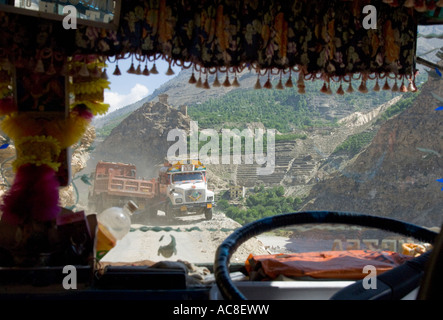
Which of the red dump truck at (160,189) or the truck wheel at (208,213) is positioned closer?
the red dump truck at (160,189)

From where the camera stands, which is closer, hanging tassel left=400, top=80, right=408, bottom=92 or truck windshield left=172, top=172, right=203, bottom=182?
hanging tassel left=400, top=80, right=408, bottom=92

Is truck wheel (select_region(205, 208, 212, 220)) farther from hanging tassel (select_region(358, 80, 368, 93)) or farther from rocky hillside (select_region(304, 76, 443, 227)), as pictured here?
rocky hillside (select_region(304, 76, 443, 227))

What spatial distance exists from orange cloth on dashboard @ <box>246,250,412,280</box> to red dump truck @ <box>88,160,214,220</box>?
14.8m

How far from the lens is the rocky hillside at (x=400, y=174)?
113 feet

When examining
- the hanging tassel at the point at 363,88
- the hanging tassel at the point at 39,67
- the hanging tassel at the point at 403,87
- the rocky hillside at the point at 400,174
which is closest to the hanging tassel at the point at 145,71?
the hanging tassel at the point at 39,67

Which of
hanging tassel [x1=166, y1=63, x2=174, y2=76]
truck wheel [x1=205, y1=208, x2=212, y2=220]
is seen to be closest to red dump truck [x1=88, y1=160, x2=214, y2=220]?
truck wheel [x1=205, y1=208, x2=212, y2=220]

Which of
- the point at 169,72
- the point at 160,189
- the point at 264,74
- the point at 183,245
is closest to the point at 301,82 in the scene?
the point at 264,74

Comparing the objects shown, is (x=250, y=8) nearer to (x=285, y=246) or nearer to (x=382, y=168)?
(x=285, y=246)

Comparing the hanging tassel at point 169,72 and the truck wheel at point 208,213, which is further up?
the hanging tassel at point 169,72

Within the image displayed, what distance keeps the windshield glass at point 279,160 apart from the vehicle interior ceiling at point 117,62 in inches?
581

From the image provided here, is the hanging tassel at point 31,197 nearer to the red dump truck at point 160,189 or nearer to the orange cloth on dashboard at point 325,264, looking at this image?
the orange cloth on dashboard at point 325,264

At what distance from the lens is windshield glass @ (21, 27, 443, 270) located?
68.7 ft

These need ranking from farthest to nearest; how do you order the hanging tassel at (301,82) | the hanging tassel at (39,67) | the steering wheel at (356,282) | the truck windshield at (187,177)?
the truck windshield at (187,177)
the hanging tassel at (301,82)
the hanging tassel at (39,67)
the steering wheel at (356,282)
